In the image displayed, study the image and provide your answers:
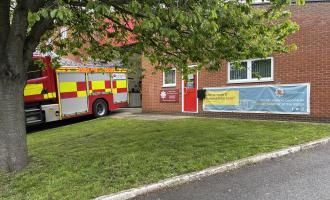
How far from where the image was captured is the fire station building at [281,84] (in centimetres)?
1079

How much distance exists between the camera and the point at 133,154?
22.4ft

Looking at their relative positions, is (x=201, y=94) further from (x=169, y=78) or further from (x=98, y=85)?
(x=98, y=85)

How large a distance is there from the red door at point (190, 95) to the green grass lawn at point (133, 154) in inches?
145

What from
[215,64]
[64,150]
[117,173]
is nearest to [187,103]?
[215,64]

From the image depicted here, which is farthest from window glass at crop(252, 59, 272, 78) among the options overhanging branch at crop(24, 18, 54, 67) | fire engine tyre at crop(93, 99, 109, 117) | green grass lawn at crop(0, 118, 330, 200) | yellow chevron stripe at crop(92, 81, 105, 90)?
overhanging branch at crop(24, 18, 54, 67)

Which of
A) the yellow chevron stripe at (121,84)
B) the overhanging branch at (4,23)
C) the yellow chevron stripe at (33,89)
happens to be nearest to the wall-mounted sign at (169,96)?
the yellow chevron stripe at (121,84)

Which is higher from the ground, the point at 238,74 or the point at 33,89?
the point at 238,74

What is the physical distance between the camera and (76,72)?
48.3ft

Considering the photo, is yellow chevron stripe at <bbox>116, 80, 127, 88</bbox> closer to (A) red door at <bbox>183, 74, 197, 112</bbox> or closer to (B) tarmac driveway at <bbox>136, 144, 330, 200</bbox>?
(A) red door at <bbox>183, 74, 197, 112</bbox>

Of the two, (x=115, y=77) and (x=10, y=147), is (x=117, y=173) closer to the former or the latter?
(x=10, y=147)

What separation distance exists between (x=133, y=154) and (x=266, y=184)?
9.12 ft

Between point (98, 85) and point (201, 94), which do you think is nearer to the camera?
point (201, 94)

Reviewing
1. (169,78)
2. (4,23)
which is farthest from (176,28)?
(169,78)

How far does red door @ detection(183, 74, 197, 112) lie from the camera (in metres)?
14.5
